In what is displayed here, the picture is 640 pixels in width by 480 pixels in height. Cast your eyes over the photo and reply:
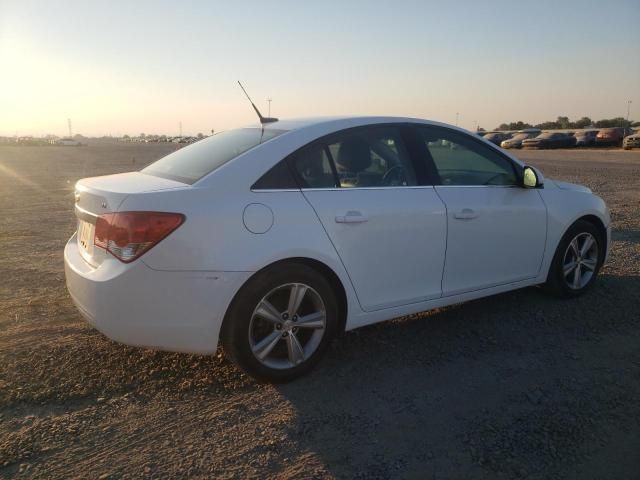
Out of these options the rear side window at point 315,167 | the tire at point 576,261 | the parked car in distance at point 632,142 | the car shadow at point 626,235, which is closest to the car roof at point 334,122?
the rear side window at point 315,167

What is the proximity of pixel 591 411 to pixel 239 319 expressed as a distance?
2.08 metres

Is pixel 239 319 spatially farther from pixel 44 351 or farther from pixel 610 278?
pixel 610 278

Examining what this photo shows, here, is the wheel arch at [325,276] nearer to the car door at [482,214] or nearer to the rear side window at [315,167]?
the rear side window at [315,167]

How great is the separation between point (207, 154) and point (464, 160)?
6.56 ft

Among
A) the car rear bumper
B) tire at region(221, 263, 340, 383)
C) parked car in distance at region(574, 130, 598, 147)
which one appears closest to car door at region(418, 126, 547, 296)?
tire at region(221, 263, 340, 383)

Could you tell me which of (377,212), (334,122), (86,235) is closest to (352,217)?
(377,212)

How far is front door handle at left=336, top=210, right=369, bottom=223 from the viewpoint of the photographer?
11.0 ft

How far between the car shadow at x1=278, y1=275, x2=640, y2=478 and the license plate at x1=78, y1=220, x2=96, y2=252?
1.51 metres

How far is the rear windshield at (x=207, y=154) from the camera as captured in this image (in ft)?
11.1

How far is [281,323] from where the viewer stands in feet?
10.7

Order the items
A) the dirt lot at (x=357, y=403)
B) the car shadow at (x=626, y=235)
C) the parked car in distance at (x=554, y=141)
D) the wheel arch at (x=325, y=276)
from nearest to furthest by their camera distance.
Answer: the dirt lot at (x=357, y=403) → the wheel arch at (x=325, y=276) → the car shadow at (x=626, y=235) → the parked car in distance at (x=554, y=141)

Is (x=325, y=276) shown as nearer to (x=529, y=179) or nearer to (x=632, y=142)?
(x=529, y=179)

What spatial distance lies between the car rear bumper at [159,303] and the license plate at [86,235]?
8.6 inches

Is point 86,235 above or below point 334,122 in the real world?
below
